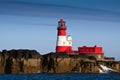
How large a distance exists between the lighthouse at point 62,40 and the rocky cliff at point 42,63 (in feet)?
25.9

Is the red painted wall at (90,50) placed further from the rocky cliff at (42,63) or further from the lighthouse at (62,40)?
the rocky cliff at (42,63)

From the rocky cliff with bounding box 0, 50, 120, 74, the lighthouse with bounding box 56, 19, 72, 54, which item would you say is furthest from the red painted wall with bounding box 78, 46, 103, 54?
the rocky cliff with bounding box 0, 50, 120, 74

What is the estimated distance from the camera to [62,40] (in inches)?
4309

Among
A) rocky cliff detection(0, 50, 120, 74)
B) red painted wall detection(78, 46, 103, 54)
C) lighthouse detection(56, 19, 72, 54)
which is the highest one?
lighthouse detection(56, 19, 72, 54)

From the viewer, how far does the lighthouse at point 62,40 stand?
359 ft

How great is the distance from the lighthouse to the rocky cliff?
7.88 meters

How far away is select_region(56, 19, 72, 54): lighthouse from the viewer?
359 ft

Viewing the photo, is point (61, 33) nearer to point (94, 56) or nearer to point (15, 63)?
point (94, 56)

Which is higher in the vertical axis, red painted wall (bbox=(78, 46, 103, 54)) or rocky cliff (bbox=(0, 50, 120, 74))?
red painted wall (bbox=(78, 46, 103, 54))

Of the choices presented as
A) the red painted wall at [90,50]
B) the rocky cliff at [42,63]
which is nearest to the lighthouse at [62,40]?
the red painted wall at [90,50]

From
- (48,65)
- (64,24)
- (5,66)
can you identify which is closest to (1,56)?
(5,66)

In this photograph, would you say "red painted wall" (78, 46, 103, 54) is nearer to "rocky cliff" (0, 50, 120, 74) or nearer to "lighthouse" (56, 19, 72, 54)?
"lighthouse" (56, 19, 72, 54)

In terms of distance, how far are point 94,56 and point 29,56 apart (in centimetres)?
1584

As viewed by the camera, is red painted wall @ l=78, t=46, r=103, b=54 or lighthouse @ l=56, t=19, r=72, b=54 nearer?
lighthouse @ l=56, t=19, r=72, b=54
